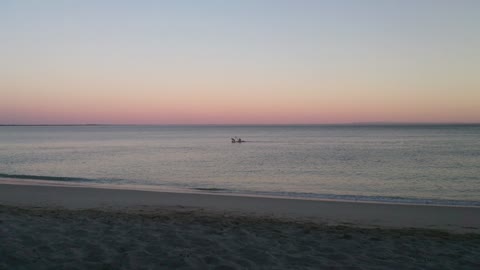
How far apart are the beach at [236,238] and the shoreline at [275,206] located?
0.03m

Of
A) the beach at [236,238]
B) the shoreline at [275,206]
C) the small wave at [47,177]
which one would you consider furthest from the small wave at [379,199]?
the small wave at [47,177]

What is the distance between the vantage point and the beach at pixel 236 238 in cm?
602

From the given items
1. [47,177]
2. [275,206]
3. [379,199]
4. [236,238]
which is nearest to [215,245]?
[236,238]

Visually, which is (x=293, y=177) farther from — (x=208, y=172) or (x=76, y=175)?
(x=76, y=175)

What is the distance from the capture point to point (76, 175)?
2445 cm

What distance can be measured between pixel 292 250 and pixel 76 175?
A: 21.1 m

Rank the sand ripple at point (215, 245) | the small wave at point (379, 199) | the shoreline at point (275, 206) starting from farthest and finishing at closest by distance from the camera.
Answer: the small wave at point (379, 199) < the shoreline at point (275, 206) < the sand ripple at point (215, 245)

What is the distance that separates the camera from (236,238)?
→ 7.58m

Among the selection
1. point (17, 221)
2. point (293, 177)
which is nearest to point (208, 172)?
point (293, 177)

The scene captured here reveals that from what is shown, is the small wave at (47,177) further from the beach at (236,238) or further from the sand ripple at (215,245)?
the sand ripple at (215,245)

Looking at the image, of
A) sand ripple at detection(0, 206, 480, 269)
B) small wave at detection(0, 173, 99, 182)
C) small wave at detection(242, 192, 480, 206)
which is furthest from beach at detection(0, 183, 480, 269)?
small wave at detection(0, 173, 99, 182)

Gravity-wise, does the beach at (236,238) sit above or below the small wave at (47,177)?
above

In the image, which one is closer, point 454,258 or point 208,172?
point 454,258

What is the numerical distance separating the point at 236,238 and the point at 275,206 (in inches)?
237
